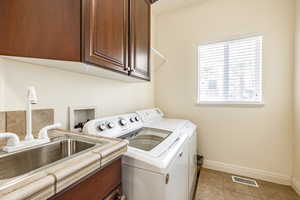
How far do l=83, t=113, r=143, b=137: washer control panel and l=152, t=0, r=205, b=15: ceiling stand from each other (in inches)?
80.2

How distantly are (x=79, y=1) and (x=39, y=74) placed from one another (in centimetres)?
61

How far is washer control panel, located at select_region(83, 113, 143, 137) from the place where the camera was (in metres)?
1.12

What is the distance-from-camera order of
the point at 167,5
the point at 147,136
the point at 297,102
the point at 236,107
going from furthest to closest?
1. the point at 167,5
2. the point at 236,107
3. the point at 297,102
4. the point at 147,136

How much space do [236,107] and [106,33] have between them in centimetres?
211

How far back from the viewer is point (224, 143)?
2242 millimetres

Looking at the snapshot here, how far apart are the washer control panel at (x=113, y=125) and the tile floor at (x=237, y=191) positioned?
1201 millimetres

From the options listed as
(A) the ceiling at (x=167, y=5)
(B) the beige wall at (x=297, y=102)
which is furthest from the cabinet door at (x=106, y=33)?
(B) the beige wall at (x=297, y=102)

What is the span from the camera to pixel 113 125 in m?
1.30

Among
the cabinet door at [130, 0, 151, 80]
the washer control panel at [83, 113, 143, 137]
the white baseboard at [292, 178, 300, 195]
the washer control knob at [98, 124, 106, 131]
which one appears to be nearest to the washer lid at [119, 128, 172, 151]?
the washer control panel at [83, 113, 143, 137]

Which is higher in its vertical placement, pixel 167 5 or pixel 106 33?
pixel 167 5

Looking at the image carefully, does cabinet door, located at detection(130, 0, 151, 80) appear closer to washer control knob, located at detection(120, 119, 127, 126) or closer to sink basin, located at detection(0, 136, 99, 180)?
washer control knob, located at detection(120, 119, 127, 126)

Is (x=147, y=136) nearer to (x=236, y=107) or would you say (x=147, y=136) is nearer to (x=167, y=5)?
(x=236, y=107)

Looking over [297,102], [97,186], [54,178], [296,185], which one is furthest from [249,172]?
[54,178]

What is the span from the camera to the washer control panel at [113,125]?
1117 mm
